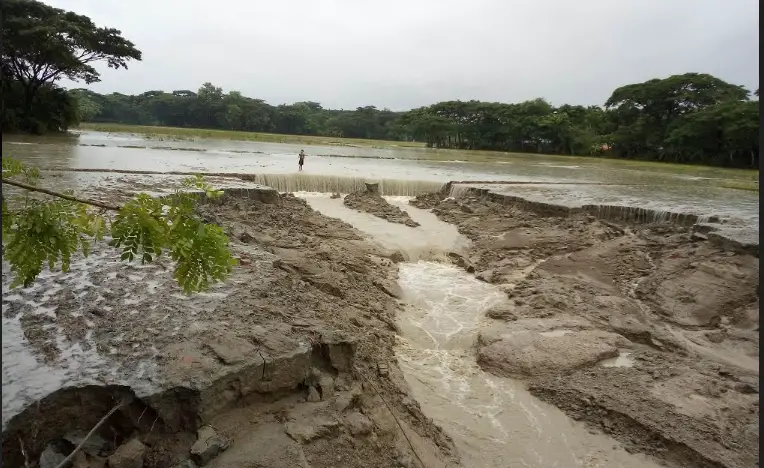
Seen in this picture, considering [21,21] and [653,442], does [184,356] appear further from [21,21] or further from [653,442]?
[21,21]

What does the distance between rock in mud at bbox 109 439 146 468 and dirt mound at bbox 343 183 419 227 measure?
475 inches

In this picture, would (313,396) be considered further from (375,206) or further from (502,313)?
(375,206)

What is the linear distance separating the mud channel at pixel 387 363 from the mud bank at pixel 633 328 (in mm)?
29

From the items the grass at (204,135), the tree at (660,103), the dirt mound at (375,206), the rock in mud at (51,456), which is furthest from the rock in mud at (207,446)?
the tree at (660,103)

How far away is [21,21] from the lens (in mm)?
28062

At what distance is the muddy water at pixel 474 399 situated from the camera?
5.30m

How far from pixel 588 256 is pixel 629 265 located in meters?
0.84

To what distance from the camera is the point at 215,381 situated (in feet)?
14.3

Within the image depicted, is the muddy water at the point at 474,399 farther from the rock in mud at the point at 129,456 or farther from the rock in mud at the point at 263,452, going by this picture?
the rock in mud at the point at 129,456

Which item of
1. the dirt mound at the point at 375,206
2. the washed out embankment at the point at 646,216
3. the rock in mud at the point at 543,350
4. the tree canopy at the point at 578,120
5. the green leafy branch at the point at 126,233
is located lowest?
the rock in mud at the point at 543,350

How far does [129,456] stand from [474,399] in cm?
391

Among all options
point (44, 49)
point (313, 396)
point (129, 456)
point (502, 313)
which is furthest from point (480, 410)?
point (44, 49)

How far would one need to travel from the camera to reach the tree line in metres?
31.0

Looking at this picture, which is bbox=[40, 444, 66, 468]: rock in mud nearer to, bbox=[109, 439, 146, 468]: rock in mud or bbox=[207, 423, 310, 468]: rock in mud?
bbox=[109, 439, 146, 468]: rock in mud
